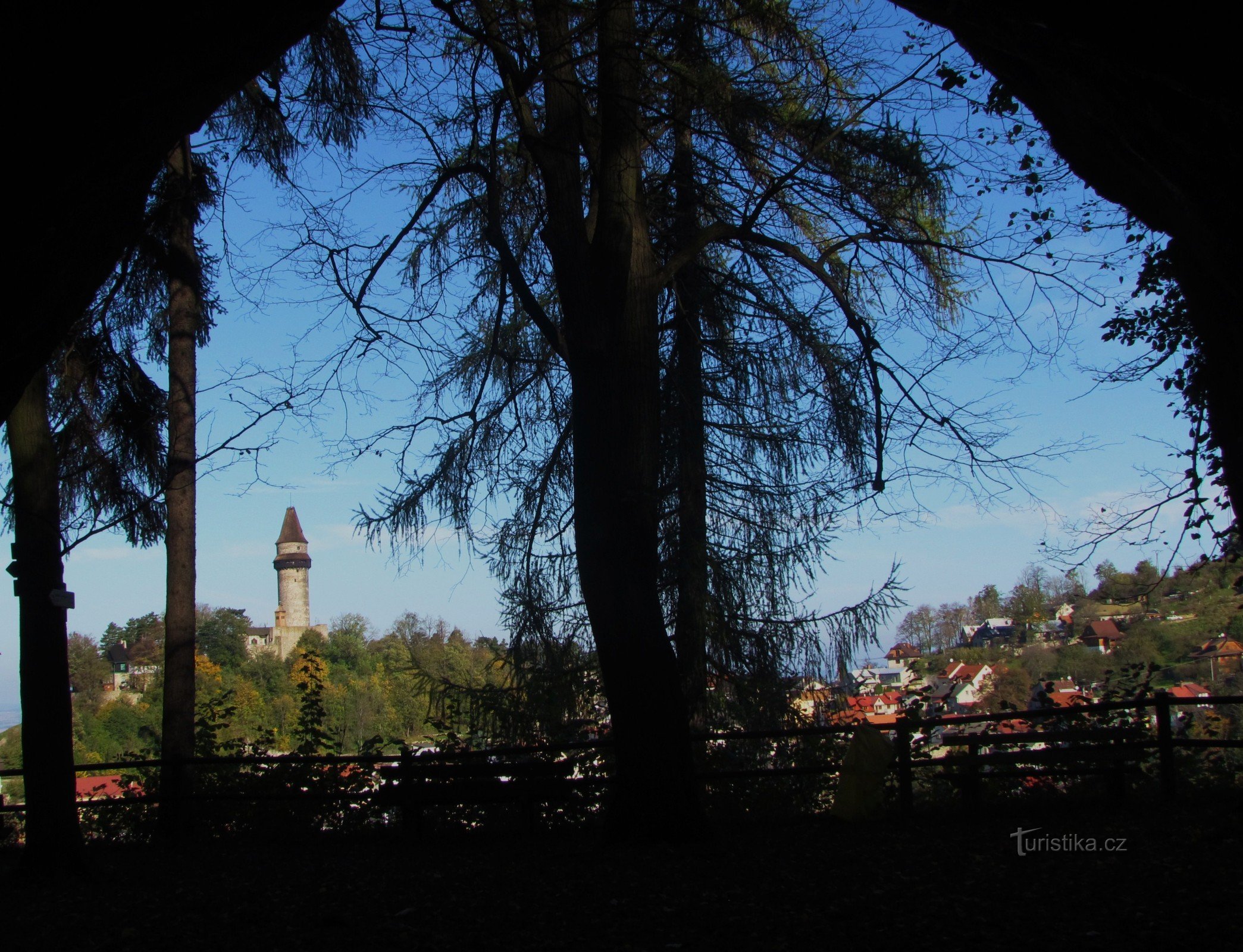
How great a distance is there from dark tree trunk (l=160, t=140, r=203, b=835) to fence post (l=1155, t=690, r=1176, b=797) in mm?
9808

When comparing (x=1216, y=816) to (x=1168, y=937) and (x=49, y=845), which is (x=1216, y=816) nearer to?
(x=1168, y=937)

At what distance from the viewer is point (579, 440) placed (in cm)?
750

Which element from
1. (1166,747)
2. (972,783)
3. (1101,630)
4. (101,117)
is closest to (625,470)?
(972,783)

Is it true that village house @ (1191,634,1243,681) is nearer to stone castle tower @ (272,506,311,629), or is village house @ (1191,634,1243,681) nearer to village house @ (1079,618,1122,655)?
village house @ (1079,618,1122,655)

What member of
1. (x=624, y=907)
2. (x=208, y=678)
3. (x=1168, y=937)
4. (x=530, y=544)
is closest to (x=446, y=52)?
(x=530, y=544)

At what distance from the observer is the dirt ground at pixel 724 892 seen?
490 cm

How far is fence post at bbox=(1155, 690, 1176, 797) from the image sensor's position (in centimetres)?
862

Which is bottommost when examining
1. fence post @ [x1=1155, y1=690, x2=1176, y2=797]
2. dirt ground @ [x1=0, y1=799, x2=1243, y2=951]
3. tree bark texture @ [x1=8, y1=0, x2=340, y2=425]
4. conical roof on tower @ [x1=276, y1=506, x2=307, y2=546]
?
dirt ground @ [x1=0, y1=799, x2=1243, y2=951]

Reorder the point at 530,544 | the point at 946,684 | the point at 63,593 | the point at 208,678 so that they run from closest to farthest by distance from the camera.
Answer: the point at 63,593
the point at 530,544
the point at 946,684
the point at 208,678

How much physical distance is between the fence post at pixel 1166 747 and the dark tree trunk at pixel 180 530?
9808mm

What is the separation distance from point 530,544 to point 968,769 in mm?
4630

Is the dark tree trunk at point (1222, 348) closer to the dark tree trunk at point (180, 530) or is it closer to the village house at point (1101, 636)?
the village house at point (1101, 636)

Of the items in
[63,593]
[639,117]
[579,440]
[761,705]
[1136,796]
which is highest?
[639,117]

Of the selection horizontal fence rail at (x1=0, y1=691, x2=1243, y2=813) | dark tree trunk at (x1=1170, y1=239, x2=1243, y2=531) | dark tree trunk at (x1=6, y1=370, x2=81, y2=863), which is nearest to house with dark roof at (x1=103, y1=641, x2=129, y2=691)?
horizontal fence rail at (x1=0, y1=691, x2=1243, y2=813)
